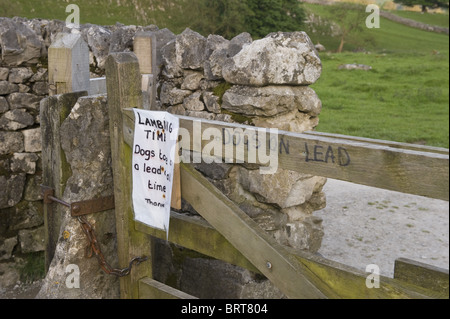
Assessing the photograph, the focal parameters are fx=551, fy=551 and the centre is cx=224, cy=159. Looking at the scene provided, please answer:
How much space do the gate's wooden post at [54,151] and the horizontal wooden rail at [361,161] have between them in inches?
46.2

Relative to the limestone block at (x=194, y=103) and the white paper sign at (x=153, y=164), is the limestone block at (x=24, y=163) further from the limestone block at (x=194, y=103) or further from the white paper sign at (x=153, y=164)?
the white paper sign at (x=153, y=164)

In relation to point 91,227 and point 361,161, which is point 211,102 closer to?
point 91,227

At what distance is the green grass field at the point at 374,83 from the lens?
12.6 metres

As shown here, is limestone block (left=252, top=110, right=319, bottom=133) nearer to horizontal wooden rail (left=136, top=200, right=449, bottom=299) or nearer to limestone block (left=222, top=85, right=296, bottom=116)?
limestone block (left=222, top=85, right=296, bottom=116)

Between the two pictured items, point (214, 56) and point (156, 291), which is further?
point (214, 56)

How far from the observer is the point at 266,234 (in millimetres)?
2600

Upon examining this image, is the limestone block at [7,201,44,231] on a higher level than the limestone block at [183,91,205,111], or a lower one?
lower

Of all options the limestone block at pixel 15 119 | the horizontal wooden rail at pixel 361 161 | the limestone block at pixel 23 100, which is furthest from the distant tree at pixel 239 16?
the horizontal wooden rail at pixel 361 161

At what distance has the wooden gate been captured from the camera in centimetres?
210

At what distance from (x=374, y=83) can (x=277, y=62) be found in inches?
584

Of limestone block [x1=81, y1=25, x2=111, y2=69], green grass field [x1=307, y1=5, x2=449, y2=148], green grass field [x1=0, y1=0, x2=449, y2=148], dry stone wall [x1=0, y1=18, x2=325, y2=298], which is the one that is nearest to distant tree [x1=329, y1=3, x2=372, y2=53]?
green grass field [x1=0, y1=0, x2=449, y2=148]

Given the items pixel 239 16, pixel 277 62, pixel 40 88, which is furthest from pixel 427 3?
pixel 277 62

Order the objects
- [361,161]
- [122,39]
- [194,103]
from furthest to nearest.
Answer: [122,39] < [194,103] < [361,161]

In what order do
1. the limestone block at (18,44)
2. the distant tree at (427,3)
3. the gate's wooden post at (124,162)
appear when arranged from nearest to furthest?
1. the gate's wooden post at (124,162)
2. the limestone block at (18,44)
3. the distant tree at (427,3)
